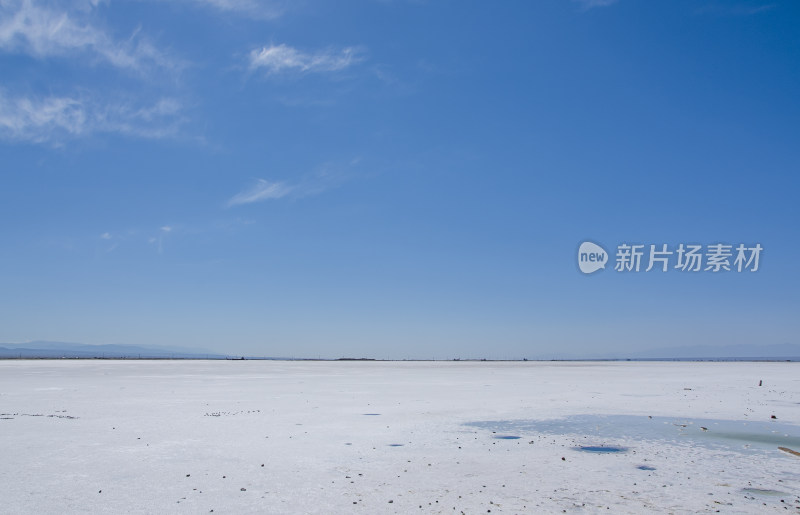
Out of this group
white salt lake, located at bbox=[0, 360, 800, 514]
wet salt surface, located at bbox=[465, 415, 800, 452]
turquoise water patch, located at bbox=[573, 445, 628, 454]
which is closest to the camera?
white salt lake, located at bbox=[0, 360, 800, 514]

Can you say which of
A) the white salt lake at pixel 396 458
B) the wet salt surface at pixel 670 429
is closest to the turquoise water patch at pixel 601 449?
the white salt lake at pixel 396 458

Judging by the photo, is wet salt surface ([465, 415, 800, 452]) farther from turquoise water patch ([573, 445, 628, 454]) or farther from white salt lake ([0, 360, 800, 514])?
turquoise water patch ([573, 445, 628, 454])

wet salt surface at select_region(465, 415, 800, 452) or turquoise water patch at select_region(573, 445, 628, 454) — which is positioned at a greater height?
turquoise water patch at select_region(573, 445, 628, 454)

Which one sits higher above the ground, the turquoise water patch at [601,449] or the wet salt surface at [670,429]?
the turquoise water patch at [601,449]

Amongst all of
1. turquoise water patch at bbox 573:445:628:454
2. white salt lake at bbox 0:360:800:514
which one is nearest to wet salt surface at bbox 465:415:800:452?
white salt lake at bbox 0:360:800:514

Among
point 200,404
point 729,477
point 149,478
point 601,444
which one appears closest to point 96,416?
point 200,404

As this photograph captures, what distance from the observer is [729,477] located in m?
9.46

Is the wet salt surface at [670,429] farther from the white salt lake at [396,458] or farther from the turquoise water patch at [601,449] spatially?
the turquoise water patch at [601,449]

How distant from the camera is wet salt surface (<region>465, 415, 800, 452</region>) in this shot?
13039 mm

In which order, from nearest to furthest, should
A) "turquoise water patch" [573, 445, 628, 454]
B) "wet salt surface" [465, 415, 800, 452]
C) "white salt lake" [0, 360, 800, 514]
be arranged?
"white salt lake" [0, 360, 800, 514] → "turquoise water patch" [573, 445, 628, 454] → "wet salt surface" [465, 415, 800, 452]

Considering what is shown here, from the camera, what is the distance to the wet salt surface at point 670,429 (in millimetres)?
13039

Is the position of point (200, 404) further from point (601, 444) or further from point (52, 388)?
point (601, 444)

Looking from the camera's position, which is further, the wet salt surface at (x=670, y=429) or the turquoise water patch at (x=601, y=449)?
the wet salt surface at (x=670, y=429)

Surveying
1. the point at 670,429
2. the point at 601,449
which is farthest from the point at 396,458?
the point at 670,429
